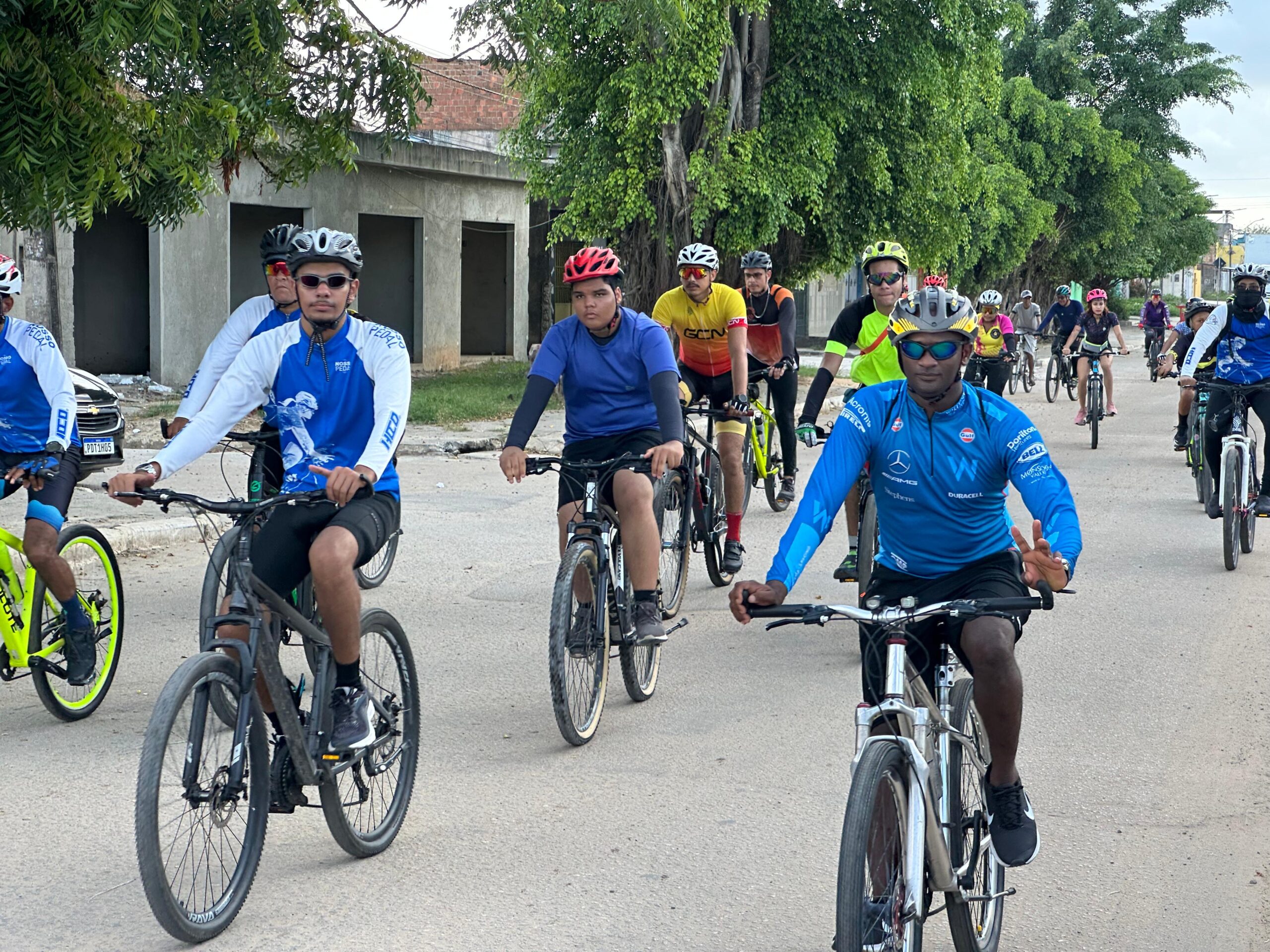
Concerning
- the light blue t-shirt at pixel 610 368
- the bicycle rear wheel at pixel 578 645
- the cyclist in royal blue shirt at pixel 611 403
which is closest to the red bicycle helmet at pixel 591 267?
the cyclist in royal blue shirt at pixel 611 403

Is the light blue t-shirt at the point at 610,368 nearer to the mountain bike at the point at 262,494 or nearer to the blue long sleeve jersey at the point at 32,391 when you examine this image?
the mountain bike at the point at 262,494

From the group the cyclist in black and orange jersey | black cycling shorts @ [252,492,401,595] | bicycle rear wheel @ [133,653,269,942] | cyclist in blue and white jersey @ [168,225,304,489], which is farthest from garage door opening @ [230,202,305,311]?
bicycle rear wheel @ [133,653,269,942]

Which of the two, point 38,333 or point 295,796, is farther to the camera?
point 38,333

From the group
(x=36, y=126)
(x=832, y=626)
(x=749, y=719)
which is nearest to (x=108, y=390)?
(x=36, y=126)

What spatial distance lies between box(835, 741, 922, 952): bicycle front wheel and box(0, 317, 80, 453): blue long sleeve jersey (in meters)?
4.04

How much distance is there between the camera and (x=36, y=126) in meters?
7.72

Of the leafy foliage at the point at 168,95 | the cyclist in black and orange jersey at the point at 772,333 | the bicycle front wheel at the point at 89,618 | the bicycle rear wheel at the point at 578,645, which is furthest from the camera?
the cyclist in black and orange jersey at the point at 772,333

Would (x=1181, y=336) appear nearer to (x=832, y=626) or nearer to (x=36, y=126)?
(x=832, y=626)

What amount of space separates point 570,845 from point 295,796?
0.99 metres

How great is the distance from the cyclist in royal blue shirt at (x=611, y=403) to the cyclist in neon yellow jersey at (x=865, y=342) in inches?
55.4

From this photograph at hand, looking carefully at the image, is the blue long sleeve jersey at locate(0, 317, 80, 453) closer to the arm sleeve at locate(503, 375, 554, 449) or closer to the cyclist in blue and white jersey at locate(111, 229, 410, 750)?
the cyclist in blue and white jersey at locate(111, 229, 410, 750)

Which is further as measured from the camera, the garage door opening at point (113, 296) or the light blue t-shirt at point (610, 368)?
the garage door opening at point (113, 296)

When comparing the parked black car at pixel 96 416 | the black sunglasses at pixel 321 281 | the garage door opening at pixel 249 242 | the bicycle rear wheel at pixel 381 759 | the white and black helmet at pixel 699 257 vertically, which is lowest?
the bicycle rear wheel at pixel 381 759

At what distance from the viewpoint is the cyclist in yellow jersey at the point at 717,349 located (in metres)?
8.85
